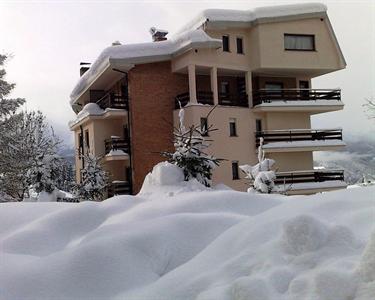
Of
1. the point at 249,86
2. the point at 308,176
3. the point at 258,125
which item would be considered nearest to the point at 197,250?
the point at 249,86

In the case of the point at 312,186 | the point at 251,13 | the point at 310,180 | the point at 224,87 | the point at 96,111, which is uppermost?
the point at 251,13

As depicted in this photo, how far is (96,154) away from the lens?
92.0 feet

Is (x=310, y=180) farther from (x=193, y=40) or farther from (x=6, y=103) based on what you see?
(x=6, y=103)

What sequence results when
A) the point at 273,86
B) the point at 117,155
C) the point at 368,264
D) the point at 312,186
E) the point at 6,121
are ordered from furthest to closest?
the point at 273,86, the point at 312,186, the point at 117,155, the point at 6,121, the point at 368,264

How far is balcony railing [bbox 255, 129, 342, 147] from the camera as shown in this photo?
26797mm

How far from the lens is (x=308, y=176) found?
89.3 ft

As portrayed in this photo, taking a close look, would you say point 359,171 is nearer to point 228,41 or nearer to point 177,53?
point 228,41

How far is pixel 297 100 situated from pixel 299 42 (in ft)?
11.9

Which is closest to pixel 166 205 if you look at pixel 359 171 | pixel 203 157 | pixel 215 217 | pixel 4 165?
pixel 215 217

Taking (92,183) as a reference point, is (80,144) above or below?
above

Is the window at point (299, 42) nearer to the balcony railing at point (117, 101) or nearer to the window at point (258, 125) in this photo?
the window at point (258, 125)

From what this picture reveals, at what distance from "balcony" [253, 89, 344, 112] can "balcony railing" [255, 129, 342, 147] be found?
1.28 metres

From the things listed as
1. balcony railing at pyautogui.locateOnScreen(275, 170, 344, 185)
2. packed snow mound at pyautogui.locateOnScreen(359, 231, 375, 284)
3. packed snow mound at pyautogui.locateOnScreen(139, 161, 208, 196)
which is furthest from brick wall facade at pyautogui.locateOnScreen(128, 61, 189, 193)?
packed snow mound at pyautogui.locateOnScreen(359, 231, 375, 284)

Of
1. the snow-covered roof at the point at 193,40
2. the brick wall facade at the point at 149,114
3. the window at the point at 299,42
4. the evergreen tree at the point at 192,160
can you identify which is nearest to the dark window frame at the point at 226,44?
the snow-covered roof at the point at 193,40
